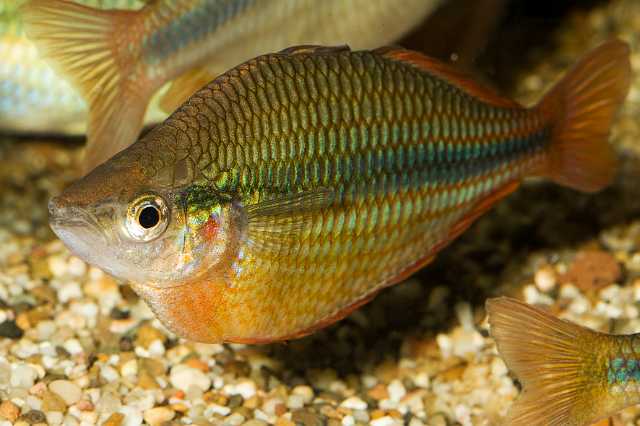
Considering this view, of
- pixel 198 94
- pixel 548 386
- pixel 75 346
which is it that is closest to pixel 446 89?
pixel 198 94

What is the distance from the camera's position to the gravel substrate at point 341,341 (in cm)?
282

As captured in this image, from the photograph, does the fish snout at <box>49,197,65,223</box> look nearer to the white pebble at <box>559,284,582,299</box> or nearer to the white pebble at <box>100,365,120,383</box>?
the white pebble at <box>100,365,120,383</box>

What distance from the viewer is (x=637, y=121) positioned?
4.93 m

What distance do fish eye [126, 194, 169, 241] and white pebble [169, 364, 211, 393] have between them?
1.15 metres

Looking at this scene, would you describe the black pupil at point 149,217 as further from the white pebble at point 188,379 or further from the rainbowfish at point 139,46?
the white pebble at point 188,379

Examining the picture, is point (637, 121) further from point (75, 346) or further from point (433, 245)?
point (75, 346)

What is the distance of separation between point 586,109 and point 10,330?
230 centimetres

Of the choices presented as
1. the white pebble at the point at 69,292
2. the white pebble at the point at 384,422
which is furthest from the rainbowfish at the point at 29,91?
the white pebble at the point at 384,422

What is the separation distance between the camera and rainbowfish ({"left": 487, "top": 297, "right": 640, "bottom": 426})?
88.0 inches

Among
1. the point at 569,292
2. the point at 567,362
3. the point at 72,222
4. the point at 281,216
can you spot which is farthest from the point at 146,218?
the point at 569,292

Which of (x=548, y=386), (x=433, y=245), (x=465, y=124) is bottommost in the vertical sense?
(x=548, y=386)

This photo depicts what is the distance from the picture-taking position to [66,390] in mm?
2760

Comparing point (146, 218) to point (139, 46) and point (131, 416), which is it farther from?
point (139, 46)

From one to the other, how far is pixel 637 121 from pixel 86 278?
3.48m
